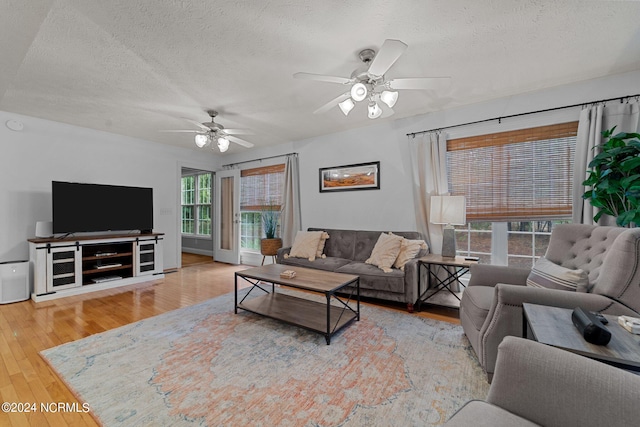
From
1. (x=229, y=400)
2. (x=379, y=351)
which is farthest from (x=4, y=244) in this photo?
(x=379, y=351)

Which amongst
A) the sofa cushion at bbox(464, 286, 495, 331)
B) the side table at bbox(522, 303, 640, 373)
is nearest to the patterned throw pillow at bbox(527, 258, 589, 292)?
the sofa cushion at bbox(464, 286, 495, 331)

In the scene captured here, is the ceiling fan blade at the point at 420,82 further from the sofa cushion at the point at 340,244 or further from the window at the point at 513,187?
the sofa cushion at the point at 340,244

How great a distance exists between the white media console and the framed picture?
3037 mm

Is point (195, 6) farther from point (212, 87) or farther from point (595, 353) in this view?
point (595, 353)

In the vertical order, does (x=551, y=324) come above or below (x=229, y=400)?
above

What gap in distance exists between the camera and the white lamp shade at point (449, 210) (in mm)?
3055

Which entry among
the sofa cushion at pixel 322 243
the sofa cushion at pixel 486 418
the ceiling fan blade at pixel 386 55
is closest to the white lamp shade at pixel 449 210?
the sofa cushion at pixel 322 243

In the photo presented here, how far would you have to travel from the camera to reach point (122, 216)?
4.39 metres

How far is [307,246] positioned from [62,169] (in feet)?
12.7

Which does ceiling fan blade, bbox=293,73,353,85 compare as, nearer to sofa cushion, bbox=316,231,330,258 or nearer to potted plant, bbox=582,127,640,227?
potted plant, bbox=582,127,640,227

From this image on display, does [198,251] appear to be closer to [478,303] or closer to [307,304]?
[307,304]

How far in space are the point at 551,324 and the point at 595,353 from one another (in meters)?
0.24

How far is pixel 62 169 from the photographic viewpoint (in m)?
4.08

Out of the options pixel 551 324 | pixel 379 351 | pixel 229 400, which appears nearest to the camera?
pixel 551 324
